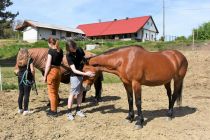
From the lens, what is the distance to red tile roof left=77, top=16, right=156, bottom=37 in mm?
63844

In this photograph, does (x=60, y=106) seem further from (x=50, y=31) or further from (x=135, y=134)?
(x=50, y=31)

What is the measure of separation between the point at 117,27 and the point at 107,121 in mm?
58766

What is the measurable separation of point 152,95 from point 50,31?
2060 inches

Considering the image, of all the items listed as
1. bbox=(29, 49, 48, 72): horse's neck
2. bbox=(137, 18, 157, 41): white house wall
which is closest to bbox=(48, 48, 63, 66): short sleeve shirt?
bbox=(29, 49, 48, 72): horse's neck

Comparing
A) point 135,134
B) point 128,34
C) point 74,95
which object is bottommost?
point 135,134

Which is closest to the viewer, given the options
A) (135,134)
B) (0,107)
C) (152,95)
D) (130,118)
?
(135,134)

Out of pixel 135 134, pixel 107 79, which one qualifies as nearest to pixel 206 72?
pixel 107 79


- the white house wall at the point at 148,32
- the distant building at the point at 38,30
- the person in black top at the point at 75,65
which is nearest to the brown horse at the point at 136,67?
the person in black top at the point at 75,65

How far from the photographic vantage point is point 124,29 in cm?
6431

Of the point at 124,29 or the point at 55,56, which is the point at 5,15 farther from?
the point at 124,29

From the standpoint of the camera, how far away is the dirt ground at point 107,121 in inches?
277

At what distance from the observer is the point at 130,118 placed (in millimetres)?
8000

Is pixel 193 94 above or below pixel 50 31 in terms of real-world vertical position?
below

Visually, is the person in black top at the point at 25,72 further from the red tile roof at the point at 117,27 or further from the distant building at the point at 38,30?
the red tile roof at the point at 117,27
